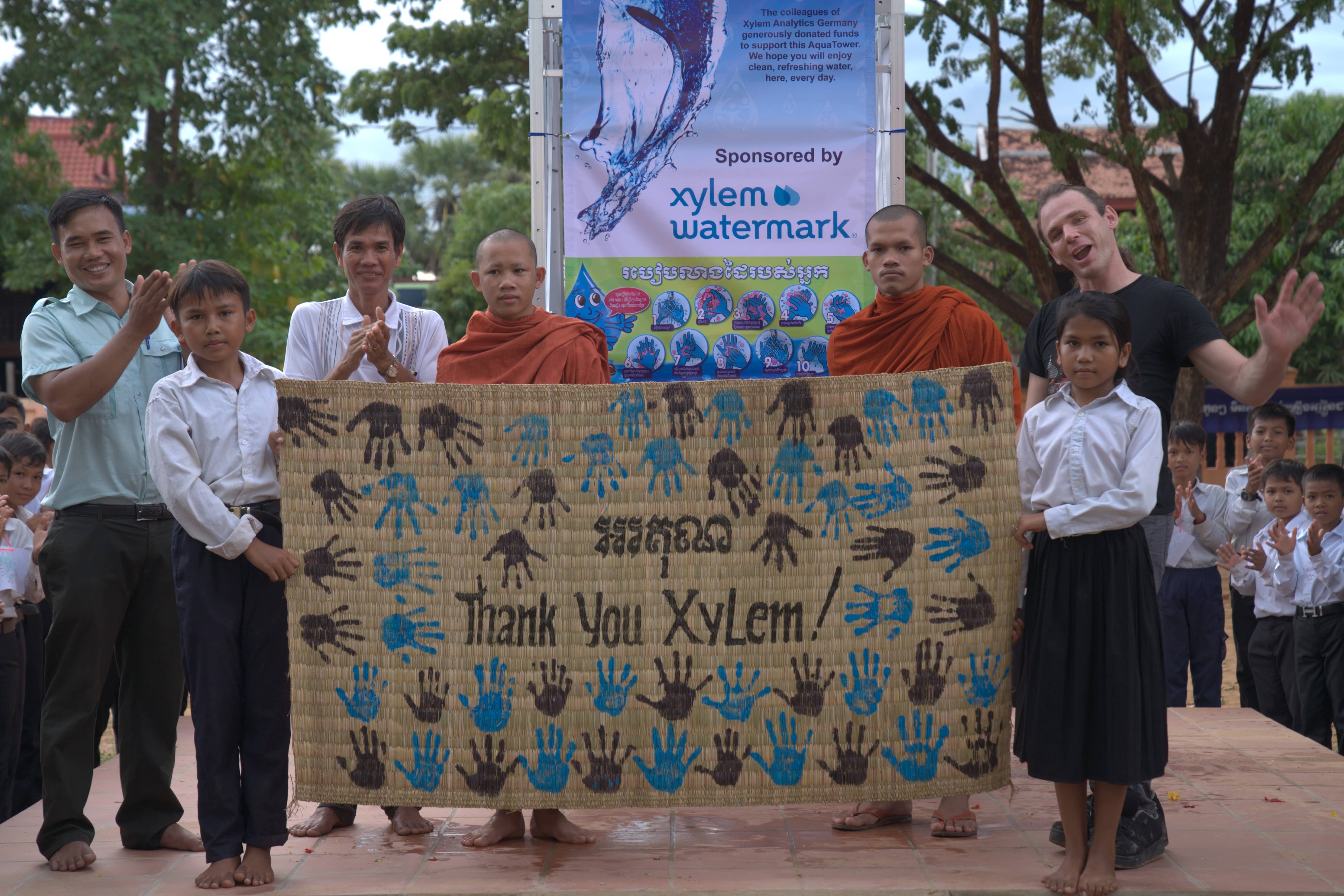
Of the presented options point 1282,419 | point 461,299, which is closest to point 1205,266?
point 1282,419

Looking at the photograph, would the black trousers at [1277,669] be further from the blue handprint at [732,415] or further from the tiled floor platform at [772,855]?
the blue handprint at [732,415]

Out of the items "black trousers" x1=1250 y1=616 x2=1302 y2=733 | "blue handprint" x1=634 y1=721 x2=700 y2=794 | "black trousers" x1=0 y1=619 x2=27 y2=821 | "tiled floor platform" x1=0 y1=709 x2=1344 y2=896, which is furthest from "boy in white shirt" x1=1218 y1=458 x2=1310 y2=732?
"black trousers" x1=0 y1=619 x2=27 y2=821

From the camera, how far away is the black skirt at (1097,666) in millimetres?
3049

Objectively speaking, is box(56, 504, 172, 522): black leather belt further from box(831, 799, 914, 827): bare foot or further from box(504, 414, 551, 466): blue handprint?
box(831, 799, 914, 827): bare foot

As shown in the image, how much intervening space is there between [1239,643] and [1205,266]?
4615 mm

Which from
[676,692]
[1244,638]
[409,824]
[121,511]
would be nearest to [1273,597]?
[1244,638]

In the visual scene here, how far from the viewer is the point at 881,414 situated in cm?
333

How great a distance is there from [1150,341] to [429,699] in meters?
2.16

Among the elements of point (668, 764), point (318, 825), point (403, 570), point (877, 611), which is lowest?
point (318, 825)

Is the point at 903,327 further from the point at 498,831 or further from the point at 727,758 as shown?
the point at 498,831

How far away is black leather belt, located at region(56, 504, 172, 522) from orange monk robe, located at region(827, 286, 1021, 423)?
200 cm

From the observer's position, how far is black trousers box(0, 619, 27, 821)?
4.31 metres

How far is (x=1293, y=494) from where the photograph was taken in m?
5.59

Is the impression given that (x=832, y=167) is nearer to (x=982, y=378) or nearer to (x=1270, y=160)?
(x=982, y=378)
